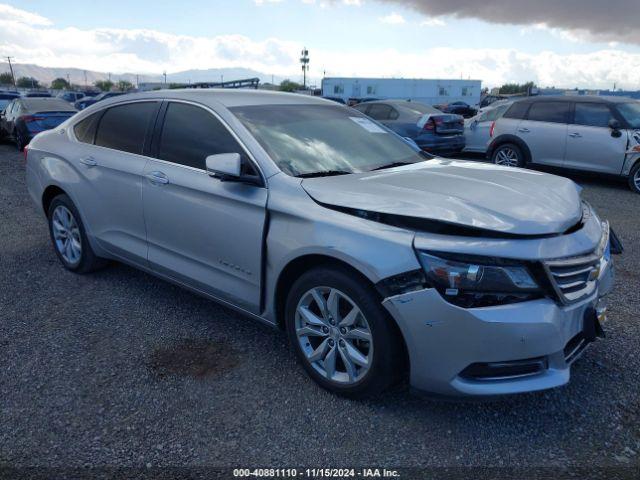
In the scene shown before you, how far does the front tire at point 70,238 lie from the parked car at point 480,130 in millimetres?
9126

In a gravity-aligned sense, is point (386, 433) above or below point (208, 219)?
below

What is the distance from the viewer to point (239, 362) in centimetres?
332

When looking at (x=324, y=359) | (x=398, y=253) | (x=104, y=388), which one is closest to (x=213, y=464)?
(x=324, y=359)

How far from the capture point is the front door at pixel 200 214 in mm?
3113

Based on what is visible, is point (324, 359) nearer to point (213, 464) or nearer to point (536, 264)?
point (213, 464)

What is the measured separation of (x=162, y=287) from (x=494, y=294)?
308 cm

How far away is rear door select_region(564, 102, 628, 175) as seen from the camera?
28.7 ft

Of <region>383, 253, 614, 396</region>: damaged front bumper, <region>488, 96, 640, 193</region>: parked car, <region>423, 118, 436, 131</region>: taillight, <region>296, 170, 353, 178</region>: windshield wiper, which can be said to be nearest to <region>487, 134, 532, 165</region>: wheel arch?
<region>488, 96, 640, 193</region>: parked car

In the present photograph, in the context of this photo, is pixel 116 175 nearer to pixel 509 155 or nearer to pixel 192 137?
pixel 192 137

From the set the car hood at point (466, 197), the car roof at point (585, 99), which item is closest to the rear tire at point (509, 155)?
the car roof at point (585, 99)

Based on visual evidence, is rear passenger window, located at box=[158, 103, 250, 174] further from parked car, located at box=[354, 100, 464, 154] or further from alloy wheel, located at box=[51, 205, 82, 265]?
parked car, located at box=[354, 100, 464, 154]

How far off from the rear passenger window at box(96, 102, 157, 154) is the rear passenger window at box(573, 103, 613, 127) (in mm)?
7898

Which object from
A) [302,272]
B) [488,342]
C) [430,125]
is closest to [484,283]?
[488,342]

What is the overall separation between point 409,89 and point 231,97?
219 ft
